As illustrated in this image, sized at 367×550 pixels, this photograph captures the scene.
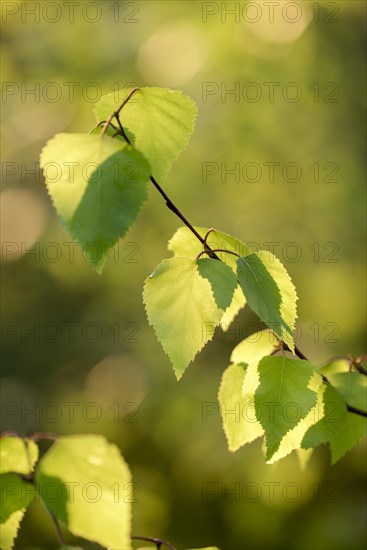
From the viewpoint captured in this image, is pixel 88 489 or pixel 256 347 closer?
pixel 88 489

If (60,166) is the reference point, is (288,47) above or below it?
below

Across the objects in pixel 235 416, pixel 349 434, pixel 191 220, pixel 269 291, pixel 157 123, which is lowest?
pixel 191 220

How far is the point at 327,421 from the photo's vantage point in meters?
0.77

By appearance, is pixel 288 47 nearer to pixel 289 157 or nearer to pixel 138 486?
pixel 289 157

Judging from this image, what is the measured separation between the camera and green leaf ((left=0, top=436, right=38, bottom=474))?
24.1 inches

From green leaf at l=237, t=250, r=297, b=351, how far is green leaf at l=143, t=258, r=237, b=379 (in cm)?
3

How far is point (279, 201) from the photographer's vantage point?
479 centimetres

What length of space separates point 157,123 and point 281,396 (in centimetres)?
29

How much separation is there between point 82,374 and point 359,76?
2662mm

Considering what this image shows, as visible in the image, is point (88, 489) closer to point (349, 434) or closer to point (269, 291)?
point (269, 291)

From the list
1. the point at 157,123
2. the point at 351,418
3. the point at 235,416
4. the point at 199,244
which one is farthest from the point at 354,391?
the point at 157,123

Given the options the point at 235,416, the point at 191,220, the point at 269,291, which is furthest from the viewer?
the point at 191,220

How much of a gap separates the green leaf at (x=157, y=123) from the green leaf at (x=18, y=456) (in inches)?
10.8

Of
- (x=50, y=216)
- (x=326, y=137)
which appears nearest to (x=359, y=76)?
(x=326, y=137)
